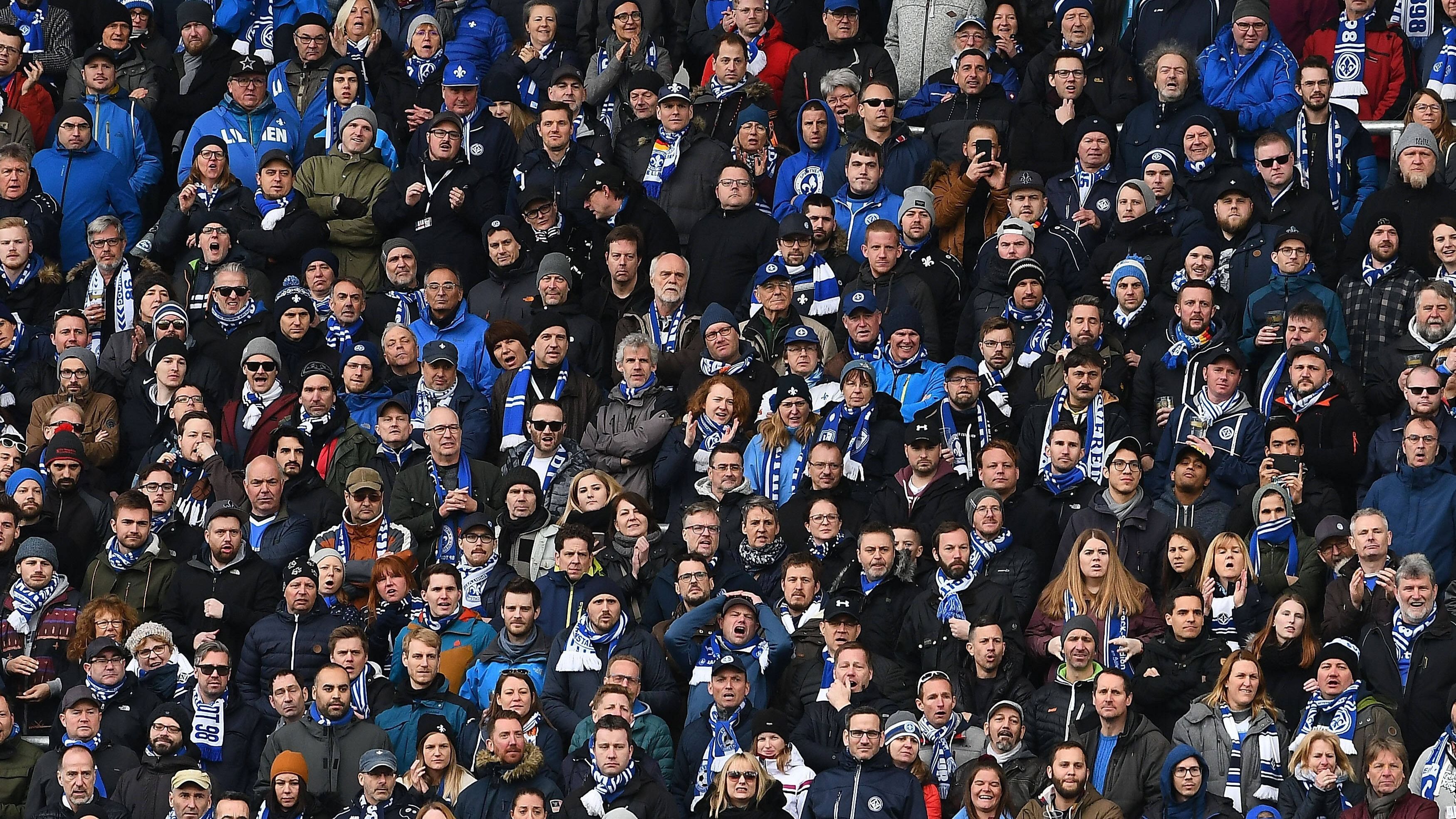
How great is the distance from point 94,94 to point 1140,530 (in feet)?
28.2

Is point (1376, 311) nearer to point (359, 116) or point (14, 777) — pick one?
point (359, 116)

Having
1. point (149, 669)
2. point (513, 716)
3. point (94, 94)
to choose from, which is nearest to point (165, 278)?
point (94, 94)

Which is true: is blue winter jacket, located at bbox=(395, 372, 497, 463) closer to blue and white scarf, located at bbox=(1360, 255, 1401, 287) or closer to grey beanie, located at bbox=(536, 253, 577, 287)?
grey beanie, located at bbox=(536, 253, 577, 287)


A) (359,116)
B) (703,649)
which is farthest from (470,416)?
(359,116)

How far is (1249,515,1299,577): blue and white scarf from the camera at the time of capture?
1538 centimetres

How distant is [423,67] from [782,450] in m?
5.11

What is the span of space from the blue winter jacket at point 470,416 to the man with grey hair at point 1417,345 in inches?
205

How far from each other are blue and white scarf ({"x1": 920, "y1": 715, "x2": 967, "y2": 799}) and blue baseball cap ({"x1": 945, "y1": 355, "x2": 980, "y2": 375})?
8.30ft

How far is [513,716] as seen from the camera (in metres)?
14.8

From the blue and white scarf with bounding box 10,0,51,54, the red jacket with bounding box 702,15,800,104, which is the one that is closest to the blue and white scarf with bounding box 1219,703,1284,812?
the red jacket with bounding box 702,15,800,104

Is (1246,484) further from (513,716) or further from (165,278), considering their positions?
(165,278)

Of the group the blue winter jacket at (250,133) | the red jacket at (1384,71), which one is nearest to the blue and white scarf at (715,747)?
the blue winter jacket at (250,133)

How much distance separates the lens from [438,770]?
15.0 metres

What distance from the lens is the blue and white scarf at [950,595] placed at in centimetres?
1544
